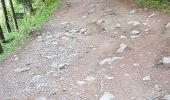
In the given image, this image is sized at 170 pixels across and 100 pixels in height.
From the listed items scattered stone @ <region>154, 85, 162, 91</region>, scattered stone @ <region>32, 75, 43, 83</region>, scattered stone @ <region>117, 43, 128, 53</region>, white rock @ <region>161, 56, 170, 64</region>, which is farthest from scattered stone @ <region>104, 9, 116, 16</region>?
scattered stone @ <region>154, 85, 162, 91</region>

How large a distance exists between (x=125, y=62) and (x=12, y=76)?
315cm

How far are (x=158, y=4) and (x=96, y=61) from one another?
513cm

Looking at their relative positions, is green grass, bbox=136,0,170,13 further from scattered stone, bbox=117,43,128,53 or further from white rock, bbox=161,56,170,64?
white rock, bbox=161,56,170,64

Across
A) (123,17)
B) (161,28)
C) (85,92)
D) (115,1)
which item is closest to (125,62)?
(85,92)

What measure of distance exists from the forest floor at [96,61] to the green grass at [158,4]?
1.24 ft

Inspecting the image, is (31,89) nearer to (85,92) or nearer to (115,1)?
(85,92)

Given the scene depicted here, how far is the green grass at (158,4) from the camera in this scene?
13477mm

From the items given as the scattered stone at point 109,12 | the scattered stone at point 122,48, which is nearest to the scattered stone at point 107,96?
the scattered stone at point 122,48

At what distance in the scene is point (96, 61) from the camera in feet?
33.1

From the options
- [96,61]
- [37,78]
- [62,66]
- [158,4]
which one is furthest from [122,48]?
[158,4]

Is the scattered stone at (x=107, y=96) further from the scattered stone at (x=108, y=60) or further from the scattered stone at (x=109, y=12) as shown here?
the scattered stone at (x=109, y=12)

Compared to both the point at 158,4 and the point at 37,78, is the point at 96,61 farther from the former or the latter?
the point at 158,4

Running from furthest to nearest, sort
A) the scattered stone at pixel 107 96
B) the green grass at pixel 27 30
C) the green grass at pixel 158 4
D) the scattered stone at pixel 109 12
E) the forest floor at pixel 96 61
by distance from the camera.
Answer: the scattered stone at pixel 109 12
the green grass at pixel 158 4
the green grass at pixel 27 30
the forest floor at pixel 96 61
the scattered stone at pixel 107 96

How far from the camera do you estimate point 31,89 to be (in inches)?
353
